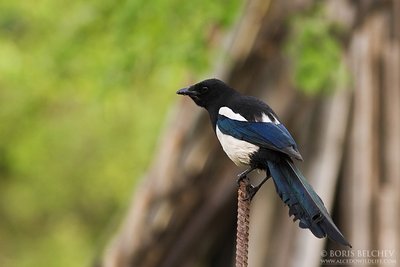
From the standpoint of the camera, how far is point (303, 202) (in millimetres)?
2875

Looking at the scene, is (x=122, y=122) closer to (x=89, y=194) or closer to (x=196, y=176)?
(x=89, y=194)

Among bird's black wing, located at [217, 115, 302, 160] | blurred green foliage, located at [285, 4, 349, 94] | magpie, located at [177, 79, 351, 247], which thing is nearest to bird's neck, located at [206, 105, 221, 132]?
magpie, located at [177, 79, 351, 247]

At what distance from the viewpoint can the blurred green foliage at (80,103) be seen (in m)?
6.85

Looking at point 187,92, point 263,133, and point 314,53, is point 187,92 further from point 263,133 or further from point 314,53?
point 314,53

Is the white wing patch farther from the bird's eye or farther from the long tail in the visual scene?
the long tail

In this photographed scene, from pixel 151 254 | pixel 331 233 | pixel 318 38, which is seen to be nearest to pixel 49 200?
pixel 151 254

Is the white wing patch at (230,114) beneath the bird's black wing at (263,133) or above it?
above

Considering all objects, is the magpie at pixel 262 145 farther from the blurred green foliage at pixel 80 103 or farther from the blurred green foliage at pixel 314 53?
the blurred green foliage at pixel 80 103

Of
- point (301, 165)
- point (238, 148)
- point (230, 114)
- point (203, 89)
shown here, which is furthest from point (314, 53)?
point (238, 148)

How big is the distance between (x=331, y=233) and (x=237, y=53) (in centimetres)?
393

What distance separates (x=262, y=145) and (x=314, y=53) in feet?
10.00

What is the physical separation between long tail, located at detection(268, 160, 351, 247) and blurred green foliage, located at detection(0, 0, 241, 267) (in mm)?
3415

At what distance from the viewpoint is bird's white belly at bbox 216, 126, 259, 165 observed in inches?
139

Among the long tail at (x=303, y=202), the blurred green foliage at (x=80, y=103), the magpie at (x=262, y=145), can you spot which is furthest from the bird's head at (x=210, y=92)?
the blurred green foliage at (x=80, y=103)
